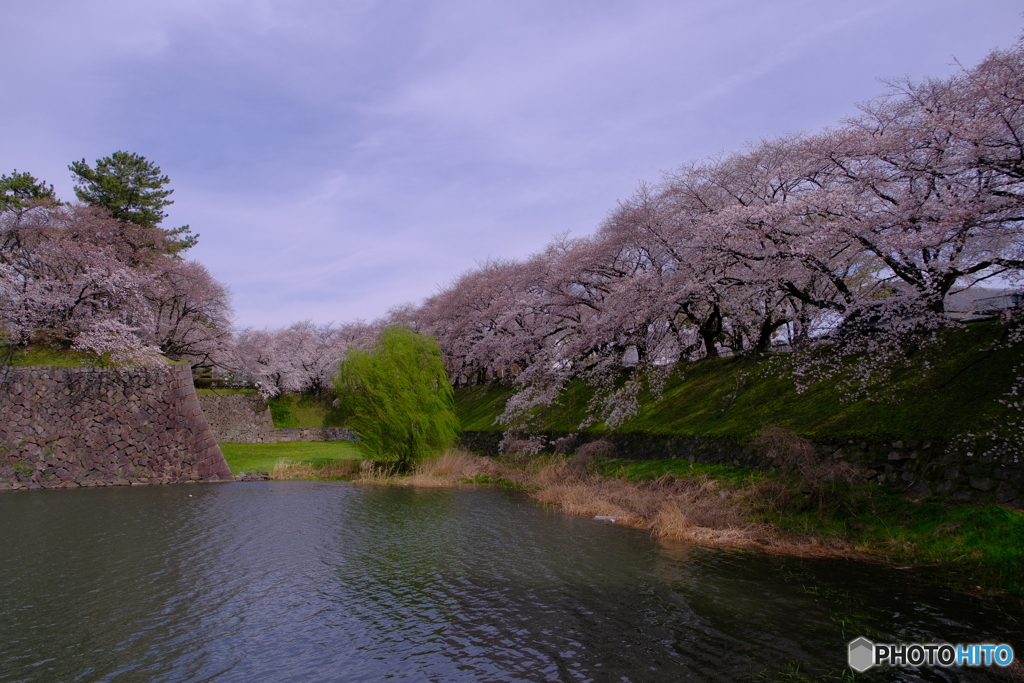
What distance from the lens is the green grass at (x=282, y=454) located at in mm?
34031

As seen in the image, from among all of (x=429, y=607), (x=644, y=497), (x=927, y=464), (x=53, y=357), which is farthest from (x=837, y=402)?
(x=53, y=357)

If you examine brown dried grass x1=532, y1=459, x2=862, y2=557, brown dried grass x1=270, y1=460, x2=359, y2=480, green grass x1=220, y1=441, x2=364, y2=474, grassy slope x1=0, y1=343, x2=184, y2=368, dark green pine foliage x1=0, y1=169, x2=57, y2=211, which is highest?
dark green pine foliage x1=0, y1=169, x2=57, y2=211

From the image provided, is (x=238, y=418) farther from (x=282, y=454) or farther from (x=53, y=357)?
(x=53, y=357)

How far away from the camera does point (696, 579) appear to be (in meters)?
12.3

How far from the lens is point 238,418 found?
156 feet

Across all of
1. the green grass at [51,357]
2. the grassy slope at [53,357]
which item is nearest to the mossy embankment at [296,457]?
the grassy slope at [53,357]

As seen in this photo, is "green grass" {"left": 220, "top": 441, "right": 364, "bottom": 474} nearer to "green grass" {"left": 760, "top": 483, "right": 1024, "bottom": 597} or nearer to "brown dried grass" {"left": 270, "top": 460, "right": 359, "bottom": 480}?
"brown dried grass" {"left": 270, "top": 460, "right": 359, "bottom": 480}

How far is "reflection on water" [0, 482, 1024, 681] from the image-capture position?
834 centimetres

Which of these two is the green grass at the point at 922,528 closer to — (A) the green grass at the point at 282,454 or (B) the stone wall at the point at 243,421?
(A) the green grass at the point at 282,454

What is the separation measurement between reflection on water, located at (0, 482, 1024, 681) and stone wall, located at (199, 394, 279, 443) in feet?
97.4

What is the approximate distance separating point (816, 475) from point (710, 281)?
331 inches

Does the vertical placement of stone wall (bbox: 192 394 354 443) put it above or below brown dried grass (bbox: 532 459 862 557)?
above

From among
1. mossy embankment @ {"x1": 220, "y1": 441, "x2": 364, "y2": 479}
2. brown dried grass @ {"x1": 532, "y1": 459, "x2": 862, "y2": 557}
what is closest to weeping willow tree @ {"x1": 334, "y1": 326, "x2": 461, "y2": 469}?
mossy embankment @ {"x1": 220, "y1": 441, "x2": 364, "y2": 479}

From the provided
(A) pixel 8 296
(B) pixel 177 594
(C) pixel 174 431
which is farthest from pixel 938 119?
(A) pixel 8 296
